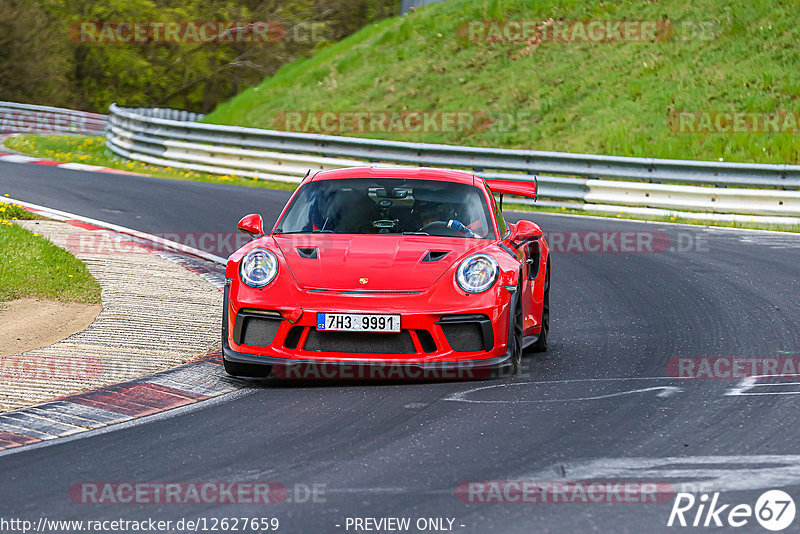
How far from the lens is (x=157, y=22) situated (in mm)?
49844

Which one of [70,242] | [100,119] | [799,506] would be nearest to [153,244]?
[70,242]

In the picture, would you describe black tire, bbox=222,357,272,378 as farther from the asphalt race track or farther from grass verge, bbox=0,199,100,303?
grass verge, bbox=0,199,100,303

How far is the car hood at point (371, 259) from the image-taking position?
A: 6859 millimetres

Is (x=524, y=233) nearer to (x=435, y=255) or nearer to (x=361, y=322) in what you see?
(x=435, y=255)

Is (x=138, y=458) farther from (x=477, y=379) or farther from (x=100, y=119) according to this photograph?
(x=100, y=119)

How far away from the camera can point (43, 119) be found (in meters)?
36.6

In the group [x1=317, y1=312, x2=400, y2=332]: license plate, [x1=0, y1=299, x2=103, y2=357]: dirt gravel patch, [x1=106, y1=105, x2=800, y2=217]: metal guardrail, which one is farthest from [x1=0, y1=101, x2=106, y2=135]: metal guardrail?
[x1=317, y1=312, x2=400, y2=332]: license plate

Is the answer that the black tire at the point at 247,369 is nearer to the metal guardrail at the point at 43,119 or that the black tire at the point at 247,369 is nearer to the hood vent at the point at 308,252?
the hood vent at the point at 308,252

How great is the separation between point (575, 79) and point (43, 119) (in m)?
18.7

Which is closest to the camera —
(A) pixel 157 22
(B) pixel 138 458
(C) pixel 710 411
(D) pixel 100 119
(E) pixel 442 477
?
(E) pixel 442 477

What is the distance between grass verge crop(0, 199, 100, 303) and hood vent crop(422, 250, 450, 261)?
12.1 feet

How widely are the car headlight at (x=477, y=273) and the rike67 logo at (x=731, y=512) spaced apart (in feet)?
8.51

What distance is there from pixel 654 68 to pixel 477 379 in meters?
19.6

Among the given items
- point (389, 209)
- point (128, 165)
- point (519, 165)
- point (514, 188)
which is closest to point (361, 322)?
point (389, 209)
